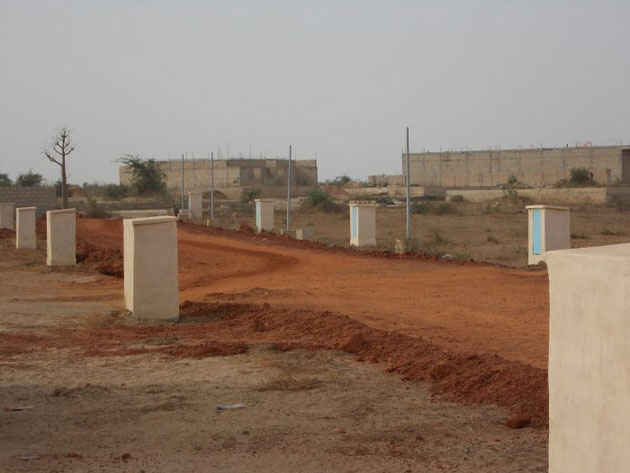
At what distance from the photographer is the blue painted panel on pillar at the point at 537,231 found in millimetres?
19375

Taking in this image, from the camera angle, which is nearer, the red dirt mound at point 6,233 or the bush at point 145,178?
the red dirt mound at point 6,233

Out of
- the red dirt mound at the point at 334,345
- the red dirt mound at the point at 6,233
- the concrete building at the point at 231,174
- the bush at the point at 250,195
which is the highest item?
the concrete building at the point at 231,174

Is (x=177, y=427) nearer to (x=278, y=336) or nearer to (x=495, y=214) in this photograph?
(x=278, y=336)

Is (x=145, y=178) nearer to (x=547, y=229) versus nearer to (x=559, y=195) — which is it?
(x=559, y=195)

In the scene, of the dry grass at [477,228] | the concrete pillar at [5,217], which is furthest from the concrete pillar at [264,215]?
the concrete pillar at [5,217]

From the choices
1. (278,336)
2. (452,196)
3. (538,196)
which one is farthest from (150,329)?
(452,196)

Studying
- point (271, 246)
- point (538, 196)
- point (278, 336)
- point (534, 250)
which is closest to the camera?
point (278, 336)

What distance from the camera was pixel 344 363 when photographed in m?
9.02

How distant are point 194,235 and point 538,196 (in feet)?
94.4

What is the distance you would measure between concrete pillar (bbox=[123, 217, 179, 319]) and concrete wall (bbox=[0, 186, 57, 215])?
1169 inches

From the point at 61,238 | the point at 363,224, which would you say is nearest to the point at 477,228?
the point at 363,224

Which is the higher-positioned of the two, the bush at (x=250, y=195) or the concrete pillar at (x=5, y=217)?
the bush at (x=250, y=195)

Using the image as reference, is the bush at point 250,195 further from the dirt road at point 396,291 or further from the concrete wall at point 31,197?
the dirt road at point 396,291

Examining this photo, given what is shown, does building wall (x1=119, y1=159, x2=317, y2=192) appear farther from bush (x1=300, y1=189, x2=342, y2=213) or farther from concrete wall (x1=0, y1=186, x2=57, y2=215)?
concrete wall (x1=0, y1=186, x2=57, y2=215)
